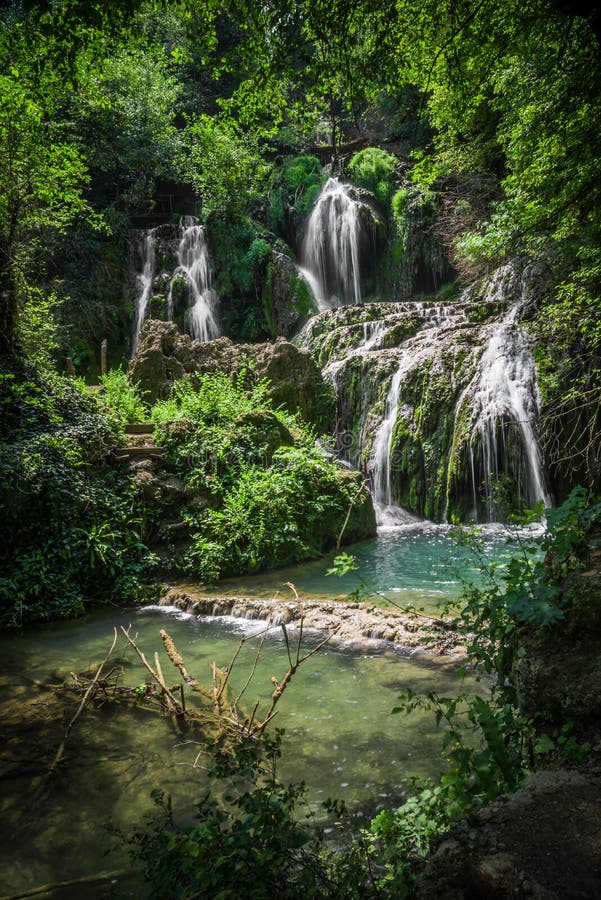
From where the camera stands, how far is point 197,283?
22938 millimetres

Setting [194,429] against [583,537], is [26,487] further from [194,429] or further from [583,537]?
[583,537]

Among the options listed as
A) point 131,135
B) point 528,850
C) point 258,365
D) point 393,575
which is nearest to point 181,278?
point 131,135

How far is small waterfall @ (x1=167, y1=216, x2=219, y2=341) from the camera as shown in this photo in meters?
22.2

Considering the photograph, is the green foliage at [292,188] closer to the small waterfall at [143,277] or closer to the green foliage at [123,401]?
the small waterfall at [143,277]

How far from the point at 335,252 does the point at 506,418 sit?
591 inches

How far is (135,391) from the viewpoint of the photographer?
39.9ft

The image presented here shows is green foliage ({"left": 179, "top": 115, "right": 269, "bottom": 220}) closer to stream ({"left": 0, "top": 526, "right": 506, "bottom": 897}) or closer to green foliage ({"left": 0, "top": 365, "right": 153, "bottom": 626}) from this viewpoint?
green foliage ({"left": 0, "top": 365, "right": 153, "bottom": 626})

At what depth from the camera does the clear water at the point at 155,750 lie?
9.35 feet

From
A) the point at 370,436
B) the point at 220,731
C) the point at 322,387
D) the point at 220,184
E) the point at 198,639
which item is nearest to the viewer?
the point at 220,731

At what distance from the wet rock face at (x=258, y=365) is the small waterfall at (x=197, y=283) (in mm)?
7923

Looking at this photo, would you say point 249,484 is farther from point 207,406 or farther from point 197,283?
point 197,283

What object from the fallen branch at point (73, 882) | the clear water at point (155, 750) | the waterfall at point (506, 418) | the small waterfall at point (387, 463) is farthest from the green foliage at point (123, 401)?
the fallen branch at point (73, 882)

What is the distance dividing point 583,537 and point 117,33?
15.3 feet

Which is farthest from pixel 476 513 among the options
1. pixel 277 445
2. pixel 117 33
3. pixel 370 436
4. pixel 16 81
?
pixel 16 81
